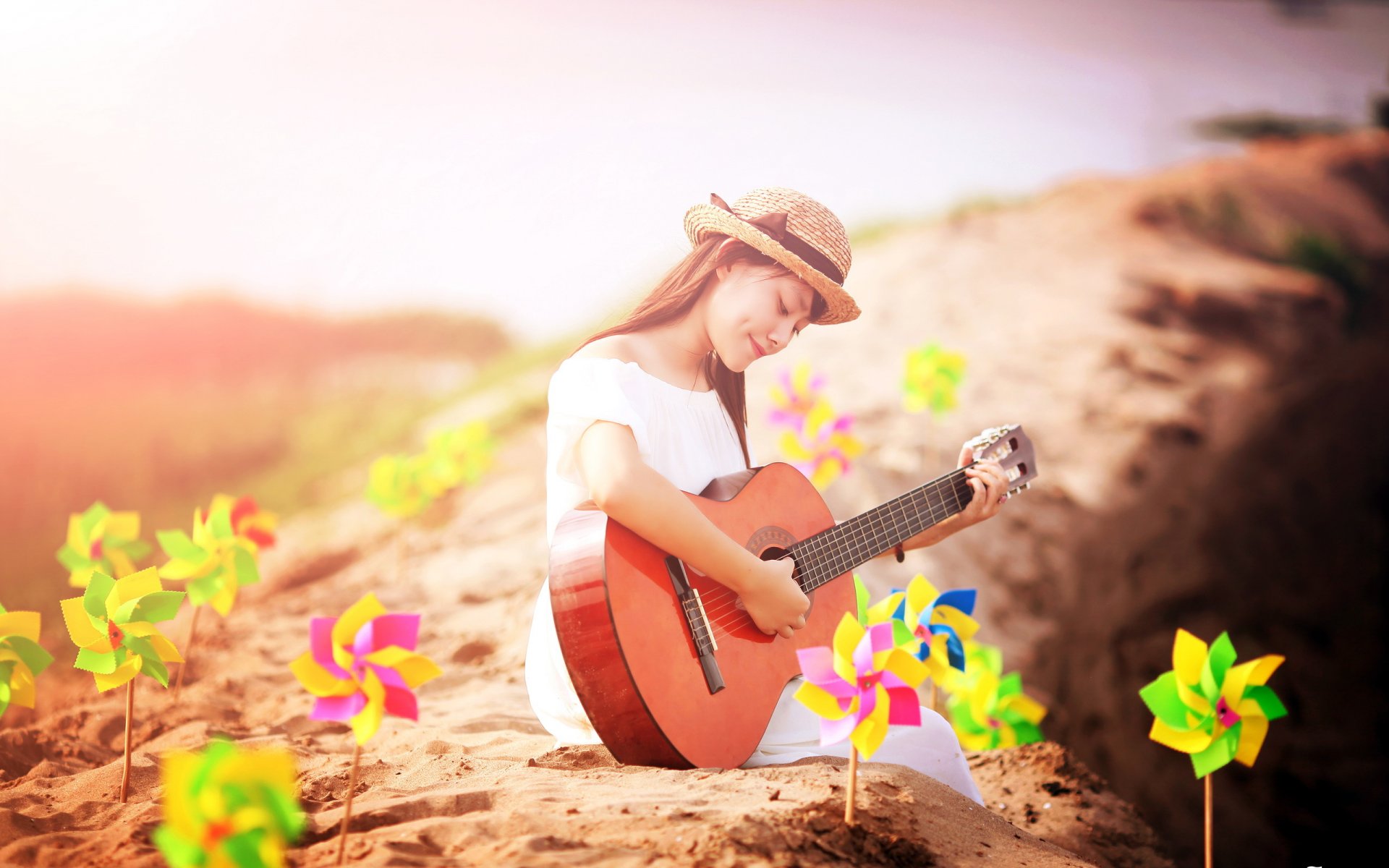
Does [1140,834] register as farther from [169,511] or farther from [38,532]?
[169,511]

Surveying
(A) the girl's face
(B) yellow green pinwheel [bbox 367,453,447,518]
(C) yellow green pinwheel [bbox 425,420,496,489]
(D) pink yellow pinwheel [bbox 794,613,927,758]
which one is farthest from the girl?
(C) yellow green pinwheel [bbox 425,420,496,489]

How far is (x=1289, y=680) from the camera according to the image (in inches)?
241

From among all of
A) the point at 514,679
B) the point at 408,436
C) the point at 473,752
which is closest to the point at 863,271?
the point at 408,436

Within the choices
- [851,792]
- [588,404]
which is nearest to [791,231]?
[588,404]

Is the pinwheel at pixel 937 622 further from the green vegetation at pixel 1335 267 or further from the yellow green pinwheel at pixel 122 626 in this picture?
the green vegetation at pixel 1335 267

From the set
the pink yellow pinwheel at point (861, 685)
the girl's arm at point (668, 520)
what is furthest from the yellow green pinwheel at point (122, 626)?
the pink yellow pinwheel at point (861, 685)

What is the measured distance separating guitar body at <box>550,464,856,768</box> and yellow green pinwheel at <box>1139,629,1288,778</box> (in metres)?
0.79

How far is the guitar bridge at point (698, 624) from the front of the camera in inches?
73.6

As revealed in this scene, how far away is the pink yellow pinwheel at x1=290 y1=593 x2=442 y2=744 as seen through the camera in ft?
4.82

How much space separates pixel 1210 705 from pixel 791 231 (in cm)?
138

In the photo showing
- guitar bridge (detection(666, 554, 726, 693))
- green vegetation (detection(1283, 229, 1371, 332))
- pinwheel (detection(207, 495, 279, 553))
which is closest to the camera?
guitar bridge (detection(666, 554, 726, 693))

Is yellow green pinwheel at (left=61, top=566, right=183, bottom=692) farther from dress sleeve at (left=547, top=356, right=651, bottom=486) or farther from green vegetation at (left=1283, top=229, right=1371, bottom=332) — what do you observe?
green vegetation at (left=1283, top=229, right=1371, bottom=332)

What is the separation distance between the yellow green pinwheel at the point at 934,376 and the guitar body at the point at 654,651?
289cm

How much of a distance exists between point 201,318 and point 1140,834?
744cm
